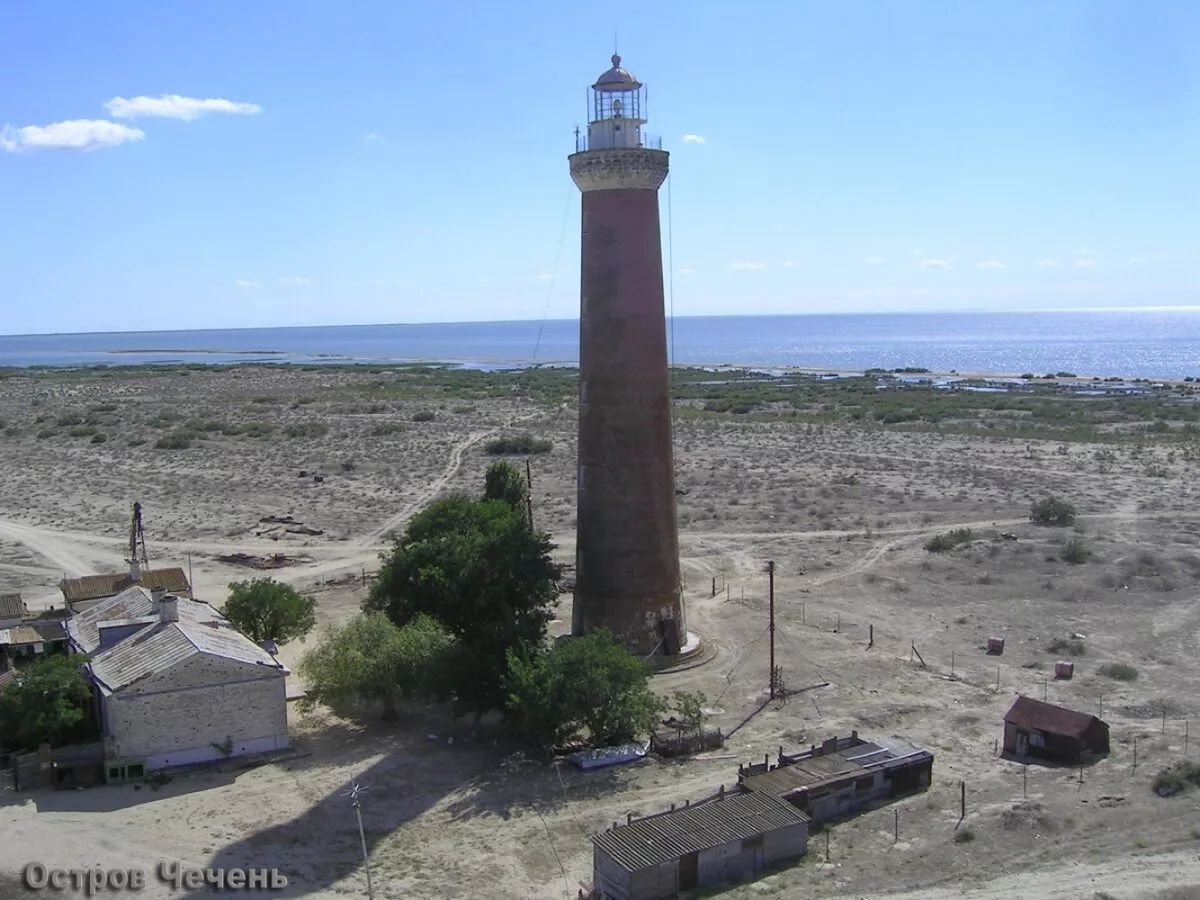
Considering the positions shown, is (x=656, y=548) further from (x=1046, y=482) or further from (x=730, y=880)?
(x=1046, y=482)

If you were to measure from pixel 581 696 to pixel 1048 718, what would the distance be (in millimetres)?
9434

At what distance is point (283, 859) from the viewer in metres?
18.5

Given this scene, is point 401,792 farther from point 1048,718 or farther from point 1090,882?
point 1048,718

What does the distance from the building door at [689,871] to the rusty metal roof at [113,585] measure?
58.6 feet

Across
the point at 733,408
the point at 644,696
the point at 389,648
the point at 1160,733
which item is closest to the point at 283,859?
the point at 389,648

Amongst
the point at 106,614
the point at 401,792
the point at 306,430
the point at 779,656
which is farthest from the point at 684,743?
the point at 306,430

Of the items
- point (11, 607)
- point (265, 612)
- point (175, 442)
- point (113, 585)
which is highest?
point (175, 442)

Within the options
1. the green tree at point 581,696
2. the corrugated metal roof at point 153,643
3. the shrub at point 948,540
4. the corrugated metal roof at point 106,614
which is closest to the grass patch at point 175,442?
the corrugated metal roof at point 106,614

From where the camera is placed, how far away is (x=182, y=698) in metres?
22.0

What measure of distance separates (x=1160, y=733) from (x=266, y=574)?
27404 mm

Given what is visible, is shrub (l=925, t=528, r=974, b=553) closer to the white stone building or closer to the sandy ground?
the sandy ground

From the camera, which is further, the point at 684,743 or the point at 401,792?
the point at 684,743

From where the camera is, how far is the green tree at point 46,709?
21969 millimetres

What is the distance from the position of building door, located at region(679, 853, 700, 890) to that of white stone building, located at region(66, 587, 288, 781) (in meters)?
9.56
